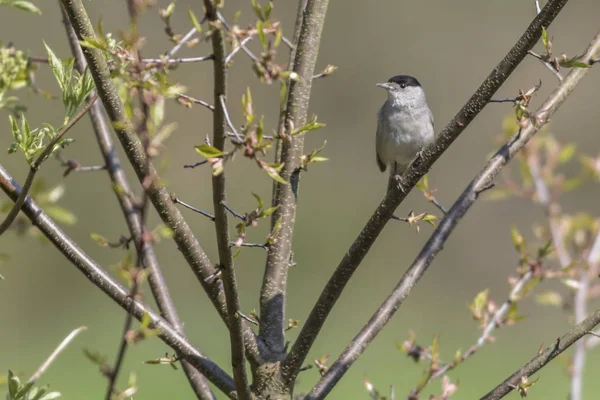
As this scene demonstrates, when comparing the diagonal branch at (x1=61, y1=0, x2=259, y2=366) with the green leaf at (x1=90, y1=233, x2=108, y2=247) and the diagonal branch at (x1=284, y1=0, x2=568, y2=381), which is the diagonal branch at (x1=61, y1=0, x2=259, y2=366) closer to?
the green leaf at (x1=90, y1=233, x2=108, y2=247)

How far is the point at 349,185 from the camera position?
1550 centimetres

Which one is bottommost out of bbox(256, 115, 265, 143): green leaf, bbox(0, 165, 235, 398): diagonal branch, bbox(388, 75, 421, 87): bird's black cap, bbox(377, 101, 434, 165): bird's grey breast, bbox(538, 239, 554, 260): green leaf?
bbox(0, 165, 235, 398): diagonal branch

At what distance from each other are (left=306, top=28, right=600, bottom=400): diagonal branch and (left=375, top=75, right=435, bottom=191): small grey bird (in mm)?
2479

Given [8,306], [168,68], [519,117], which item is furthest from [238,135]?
[8,306]

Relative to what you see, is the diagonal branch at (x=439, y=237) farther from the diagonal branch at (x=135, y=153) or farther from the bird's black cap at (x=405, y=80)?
the bird's black cap at (x=405, y=80)

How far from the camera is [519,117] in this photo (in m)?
1.96

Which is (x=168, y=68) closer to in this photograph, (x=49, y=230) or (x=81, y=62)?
(x=49, y=230)

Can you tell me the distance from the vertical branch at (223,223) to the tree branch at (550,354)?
63cm

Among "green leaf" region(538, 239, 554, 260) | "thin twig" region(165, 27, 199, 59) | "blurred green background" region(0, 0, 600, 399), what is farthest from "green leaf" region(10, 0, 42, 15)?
"blurred green background" region(0, 0, 600, 399)

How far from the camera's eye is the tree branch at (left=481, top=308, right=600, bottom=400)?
198 cm

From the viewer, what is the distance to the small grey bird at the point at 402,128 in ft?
16.7

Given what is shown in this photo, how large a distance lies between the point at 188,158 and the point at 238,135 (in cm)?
1292

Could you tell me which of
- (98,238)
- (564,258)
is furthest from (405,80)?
(98,238)

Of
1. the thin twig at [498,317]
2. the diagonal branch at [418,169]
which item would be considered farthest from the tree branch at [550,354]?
the diagonal branch at [418,169]
